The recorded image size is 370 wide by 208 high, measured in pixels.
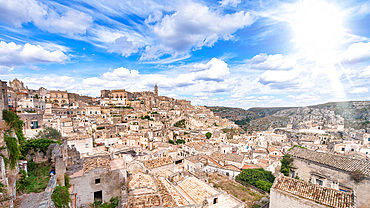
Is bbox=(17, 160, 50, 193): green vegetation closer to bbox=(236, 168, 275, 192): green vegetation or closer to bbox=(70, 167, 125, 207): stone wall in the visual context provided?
bbox=(70, 167, 125, 207): stone wall

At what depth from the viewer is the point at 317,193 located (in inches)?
416

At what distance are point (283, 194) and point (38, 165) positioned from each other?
1995 centimetres

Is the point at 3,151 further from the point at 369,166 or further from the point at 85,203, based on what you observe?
the point at 369,166

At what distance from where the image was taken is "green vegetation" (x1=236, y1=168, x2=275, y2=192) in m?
18.1

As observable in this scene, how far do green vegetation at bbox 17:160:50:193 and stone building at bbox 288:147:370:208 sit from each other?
20276 mm


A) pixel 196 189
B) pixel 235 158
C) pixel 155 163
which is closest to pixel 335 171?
pixel 196 189

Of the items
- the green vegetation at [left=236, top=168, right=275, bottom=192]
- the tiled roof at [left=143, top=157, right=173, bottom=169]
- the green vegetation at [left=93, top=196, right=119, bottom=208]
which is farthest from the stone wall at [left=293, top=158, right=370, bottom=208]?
the green vegetation at [left=93, top=196, right=119, bottom=208]

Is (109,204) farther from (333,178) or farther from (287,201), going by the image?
(333,178)

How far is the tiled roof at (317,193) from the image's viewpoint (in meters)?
9.70

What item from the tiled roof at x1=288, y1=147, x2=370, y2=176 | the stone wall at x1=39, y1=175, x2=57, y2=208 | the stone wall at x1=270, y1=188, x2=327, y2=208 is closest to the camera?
the stone wall at x1=39, y1=175, x2=57, y2=208

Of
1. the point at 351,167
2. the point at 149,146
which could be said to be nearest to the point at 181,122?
the point at 149,146

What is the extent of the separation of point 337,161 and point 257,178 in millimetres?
7891

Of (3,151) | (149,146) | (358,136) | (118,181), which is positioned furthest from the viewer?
(358,136)

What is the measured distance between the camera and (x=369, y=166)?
12.9m
